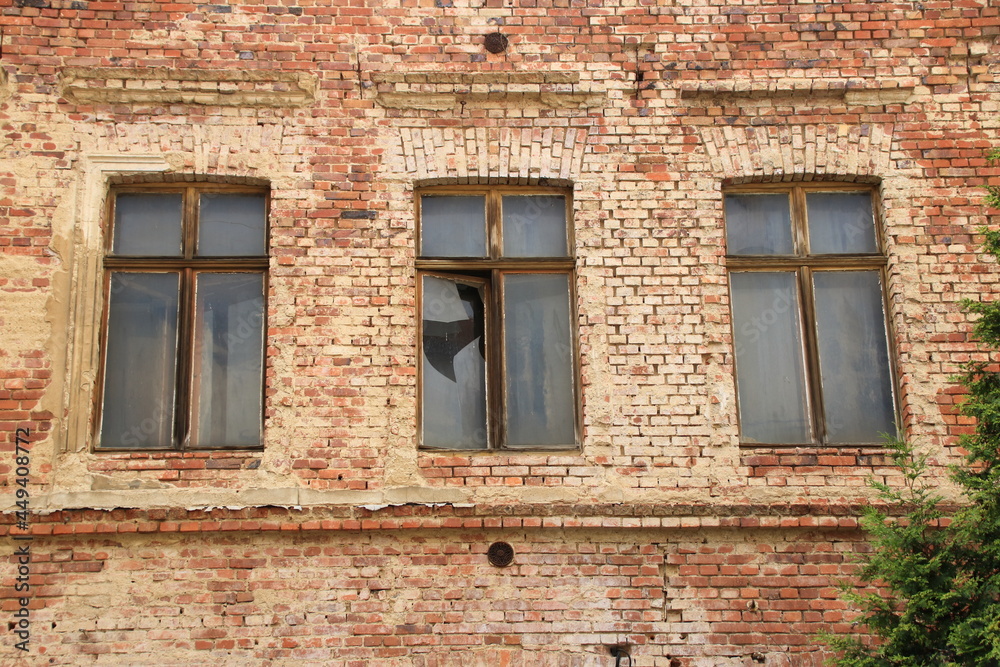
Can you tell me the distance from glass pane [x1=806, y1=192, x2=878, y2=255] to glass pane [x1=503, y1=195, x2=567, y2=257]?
169 cm

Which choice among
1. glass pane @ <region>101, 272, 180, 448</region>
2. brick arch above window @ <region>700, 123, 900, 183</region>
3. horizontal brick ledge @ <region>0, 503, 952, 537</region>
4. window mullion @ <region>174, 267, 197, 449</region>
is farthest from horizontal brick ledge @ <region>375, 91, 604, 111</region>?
horizontal brick ledge @ <region>0, 503, 952, 537</region>

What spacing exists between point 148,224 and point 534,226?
8.43 feet

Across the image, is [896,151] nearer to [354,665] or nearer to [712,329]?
[712,329]

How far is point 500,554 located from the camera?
270 inches

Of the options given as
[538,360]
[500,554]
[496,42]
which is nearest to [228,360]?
[538,360]

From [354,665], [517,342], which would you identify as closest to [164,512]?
[354,665]

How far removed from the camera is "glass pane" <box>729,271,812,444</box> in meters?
7.36

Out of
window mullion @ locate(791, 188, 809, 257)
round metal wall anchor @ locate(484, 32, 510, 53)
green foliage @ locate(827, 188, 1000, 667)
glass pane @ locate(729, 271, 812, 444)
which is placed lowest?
green foliage @ locate(827, 188, 1000, 667)

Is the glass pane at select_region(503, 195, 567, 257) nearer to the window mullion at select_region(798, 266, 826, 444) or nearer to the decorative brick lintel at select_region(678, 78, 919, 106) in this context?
the decorative brick lintel at select_region(678, 78, 919, 106)

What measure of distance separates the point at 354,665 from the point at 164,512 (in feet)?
4.76

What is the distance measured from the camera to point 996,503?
5641 mm

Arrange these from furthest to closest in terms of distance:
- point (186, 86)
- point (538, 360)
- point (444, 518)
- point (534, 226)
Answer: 1. point (534, 226)
2. point (186, 86)
3. point (538, 360)
4. point (444, 518)

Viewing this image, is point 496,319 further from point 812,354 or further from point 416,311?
point 812,354

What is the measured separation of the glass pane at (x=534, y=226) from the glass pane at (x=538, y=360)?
18 centimetres
